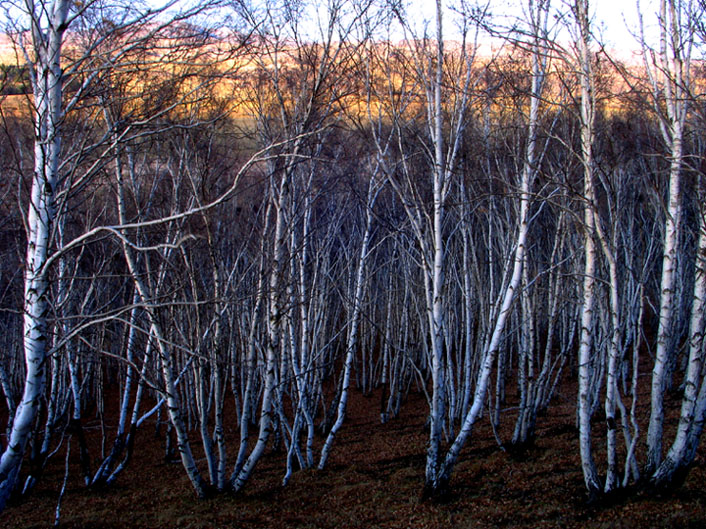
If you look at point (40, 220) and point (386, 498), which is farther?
point (386, 498)

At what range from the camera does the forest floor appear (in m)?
5.03

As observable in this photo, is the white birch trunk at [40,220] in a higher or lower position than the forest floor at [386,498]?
higher

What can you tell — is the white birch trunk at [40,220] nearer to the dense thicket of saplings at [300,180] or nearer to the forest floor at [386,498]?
Answer: the dense thicket of saplings at [300,180]

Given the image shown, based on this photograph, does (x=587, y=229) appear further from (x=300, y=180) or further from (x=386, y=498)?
(x=300, y=180)

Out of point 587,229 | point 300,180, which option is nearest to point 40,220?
point 587,229

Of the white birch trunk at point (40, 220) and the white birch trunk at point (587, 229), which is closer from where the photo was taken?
the white birch trunk at point (40, 220)

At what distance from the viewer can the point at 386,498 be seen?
6598mm

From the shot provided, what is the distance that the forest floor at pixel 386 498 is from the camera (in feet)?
16.5

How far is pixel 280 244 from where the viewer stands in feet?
20.2

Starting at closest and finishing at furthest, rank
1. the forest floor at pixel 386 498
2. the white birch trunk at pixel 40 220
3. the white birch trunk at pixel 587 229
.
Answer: the white birch trunk at pixel 40 220 < the white birch trunk at pixel 587 229 < the forest floor at pixel 386 498

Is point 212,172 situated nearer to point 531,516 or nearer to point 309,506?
point 309,506

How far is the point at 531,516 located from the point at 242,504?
338cm

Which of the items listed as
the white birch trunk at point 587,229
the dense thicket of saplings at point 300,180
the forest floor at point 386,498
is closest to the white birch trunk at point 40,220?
the dense thicket of saplings at point 300,180

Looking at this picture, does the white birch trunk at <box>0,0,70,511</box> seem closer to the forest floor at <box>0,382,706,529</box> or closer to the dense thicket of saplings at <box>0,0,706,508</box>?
the dense thicket of saplings at <box>0,0,706,508</box>
